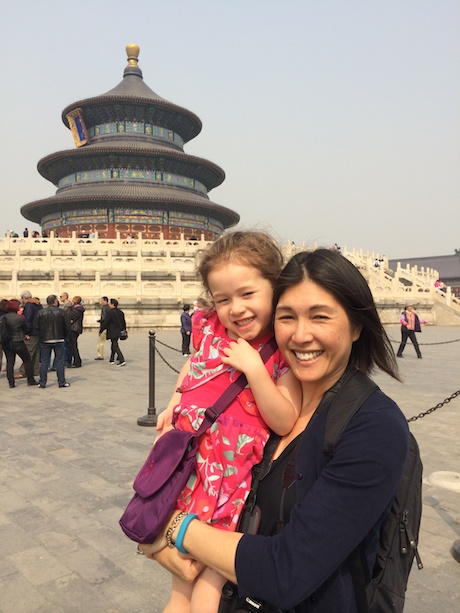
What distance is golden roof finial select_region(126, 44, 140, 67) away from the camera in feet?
144

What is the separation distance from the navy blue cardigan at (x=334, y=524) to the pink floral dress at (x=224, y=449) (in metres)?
0.27

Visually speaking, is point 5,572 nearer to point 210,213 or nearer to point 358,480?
point 358,480

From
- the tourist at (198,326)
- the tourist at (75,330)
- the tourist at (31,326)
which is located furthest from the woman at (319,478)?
the tourist at (75,330)

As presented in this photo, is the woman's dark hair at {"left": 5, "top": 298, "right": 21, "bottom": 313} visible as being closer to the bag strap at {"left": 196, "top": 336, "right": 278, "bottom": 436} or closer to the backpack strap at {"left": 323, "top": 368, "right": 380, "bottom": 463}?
the bag strap at {"left": 196, "top": 336, "right": 278, "bottom": 436}

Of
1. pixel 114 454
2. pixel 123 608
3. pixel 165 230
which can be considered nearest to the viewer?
pixel 123 608

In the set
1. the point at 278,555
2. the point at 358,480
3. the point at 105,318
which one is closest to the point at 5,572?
the point at 278,555

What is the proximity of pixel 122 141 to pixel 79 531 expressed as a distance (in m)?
39.8

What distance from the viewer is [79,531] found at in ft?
12.2

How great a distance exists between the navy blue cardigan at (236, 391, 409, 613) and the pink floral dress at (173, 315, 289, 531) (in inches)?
10.5

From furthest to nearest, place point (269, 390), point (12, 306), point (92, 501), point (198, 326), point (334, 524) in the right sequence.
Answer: point (12, 306)
point (92, 501)
point (198, 326)
point (269, 390)
point (334, 524)

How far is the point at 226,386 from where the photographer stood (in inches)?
68.1

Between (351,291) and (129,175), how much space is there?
39.8 metres

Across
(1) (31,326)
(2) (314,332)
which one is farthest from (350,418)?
(1) (31,326)

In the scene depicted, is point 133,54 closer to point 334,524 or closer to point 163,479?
point 163,479
